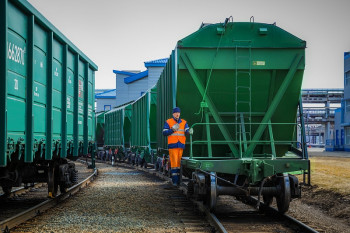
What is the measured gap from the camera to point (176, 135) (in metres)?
9.40

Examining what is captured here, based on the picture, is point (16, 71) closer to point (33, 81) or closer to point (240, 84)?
point (33, 81)

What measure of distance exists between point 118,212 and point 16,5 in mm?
4151

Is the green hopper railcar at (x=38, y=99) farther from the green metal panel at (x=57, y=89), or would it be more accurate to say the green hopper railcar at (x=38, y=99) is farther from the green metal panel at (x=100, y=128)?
the green metal panel at (x=100, y=128)

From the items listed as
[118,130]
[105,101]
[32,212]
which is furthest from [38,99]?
[105,101]

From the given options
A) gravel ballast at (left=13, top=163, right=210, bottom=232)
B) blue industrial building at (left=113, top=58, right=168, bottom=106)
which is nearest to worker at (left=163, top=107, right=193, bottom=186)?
gravel ballast at (left=13, top=163, right=210, bottom=232)

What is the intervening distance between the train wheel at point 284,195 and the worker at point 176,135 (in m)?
2.07

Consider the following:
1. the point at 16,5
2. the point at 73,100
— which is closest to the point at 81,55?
the point at 73,100

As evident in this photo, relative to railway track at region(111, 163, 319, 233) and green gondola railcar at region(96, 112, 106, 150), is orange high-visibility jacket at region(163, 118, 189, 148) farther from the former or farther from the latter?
green gondola railcar at region(96, 112, 106, 150)

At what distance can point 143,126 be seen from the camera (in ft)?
66.5

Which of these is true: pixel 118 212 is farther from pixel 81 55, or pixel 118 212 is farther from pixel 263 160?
pixel 81 55

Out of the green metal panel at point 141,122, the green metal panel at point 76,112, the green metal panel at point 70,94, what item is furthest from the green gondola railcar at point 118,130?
the green metal panel at point 70,94

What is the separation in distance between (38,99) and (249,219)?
166 inches

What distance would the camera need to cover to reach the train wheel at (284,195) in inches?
315

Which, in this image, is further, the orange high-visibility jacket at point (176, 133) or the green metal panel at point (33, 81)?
the orange high-visibility jacket at point (176, 133)
